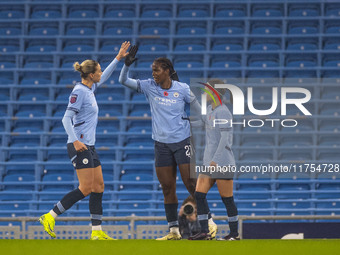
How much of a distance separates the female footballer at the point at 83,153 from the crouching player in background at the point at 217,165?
86 centimetres

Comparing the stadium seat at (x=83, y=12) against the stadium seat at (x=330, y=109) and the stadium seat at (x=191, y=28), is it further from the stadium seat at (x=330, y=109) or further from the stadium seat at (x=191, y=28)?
the stadium seat at (x=330, y=109)

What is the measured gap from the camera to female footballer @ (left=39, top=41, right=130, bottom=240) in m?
5.28

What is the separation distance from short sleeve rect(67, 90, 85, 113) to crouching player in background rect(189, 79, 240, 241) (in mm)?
1111

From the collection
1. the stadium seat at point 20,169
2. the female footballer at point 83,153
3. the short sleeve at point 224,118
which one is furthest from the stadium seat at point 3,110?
the short sleeve at point 224,118

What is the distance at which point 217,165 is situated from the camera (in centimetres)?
514

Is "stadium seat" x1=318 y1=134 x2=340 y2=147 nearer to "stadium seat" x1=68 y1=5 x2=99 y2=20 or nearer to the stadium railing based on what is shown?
the stadium railing

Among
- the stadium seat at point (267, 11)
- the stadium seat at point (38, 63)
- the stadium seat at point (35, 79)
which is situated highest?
the stadium seat at point (267, 11)

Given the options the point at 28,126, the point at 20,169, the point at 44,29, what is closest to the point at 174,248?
the point at 20,169

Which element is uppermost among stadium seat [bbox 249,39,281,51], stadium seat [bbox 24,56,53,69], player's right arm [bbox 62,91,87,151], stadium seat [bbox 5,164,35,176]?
stadium seat [bbox 249,39,281,51]

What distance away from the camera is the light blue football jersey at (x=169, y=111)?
5.34 meters

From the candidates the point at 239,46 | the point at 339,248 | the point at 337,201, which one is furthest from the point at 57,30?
the point at 339,248

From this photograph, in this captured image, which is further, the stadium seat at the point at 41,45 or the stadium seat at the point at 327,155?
the stadium seat at the point at 41,45

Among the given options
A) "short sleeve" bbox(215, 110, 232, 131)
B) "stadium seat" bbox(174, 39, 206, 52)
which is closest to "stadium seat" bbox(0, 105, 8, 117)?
"stadium seat" bbox(174, 39, 206, 52)

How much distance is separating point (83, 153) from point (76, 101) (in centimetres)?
45
